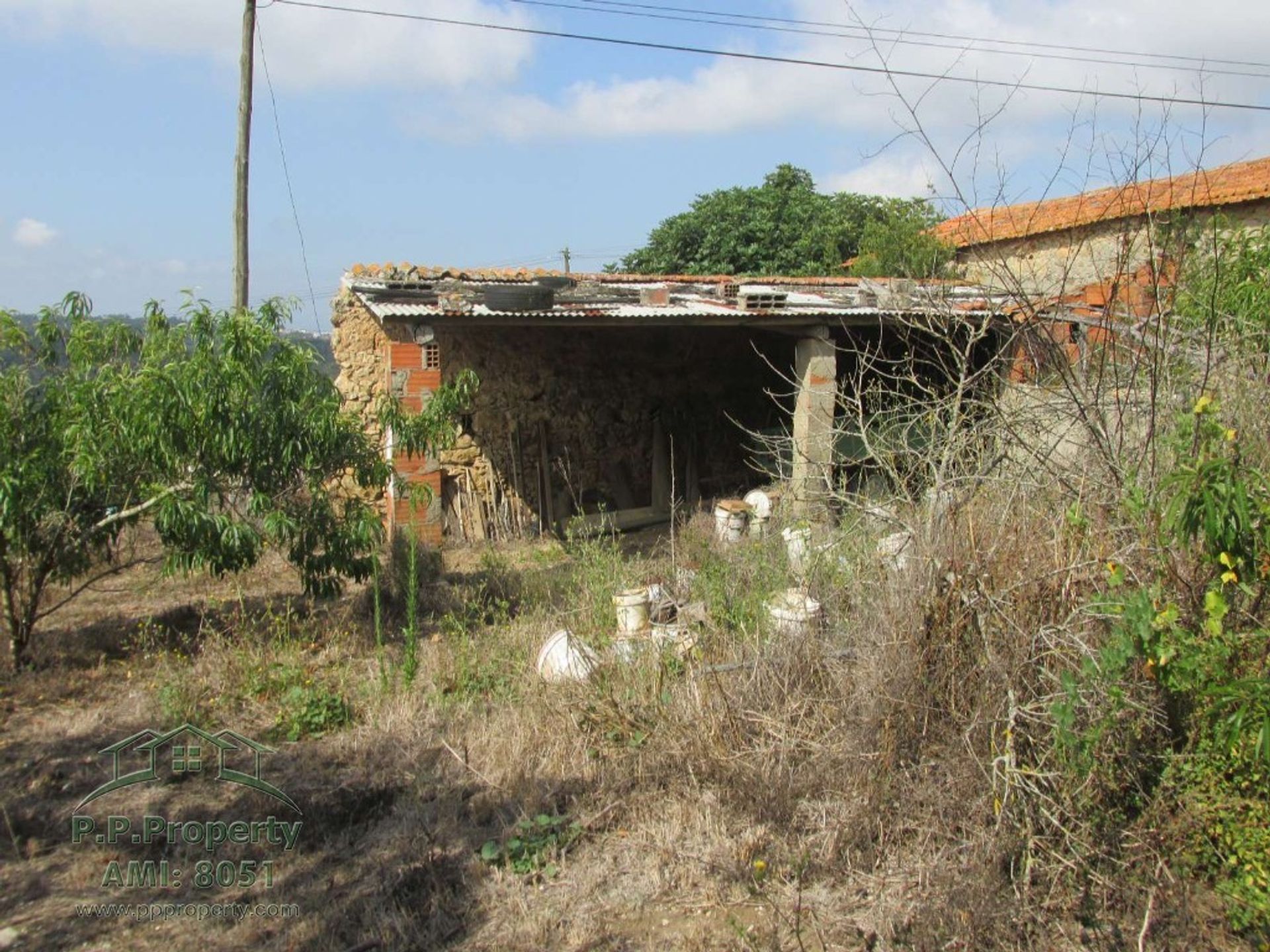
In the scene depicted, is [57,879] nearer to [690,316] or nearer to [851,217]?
[690,316]

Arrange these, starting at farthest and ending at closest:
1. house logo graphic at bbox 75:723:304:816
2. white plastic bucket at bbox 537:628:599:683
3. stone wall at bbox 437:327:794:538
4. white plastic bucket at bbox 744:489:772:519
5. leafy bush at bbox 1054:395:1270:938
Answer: stone wall at bbox 437:327:794:538 < white plastic bucket at bbox 744:489:772:519 < white plastic bucket at bbox 537:628:599:683 < house logo graphic at bbox 75:723:304:816 < leafy bush at bbox 1054:395:1270:938

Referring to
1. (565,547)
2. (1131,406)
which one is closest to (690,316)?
(565,547)

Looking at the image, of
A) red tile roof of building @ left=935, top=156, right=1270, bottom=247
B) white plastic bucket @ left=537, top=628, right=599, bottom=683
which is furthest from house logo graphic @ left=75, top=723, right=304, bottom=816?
red tile roof of building @ left=935, top=156, right=1270, bottom=247

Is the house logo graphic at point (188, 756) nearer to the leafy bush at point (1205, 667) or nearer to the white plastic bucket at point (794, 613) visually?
the white plastic bucket at point (794, 613)

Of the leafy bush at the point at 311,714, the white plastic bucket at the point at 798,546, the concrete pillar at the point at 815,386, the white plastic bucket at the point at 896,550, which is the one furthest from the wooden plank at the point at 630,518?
the white plastic bucket at the point at 896,550

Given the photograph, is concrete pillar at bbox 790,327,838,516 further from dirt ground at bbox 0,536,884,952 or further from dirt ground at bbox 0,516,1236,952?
dirt ground at bbox 0,536,884,952

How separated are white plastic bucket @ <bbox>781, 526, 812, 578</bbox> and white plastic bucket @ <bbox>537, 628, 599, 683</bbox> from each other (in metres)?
1.18

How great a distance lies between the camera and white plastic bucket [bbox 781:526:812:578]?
5.00m

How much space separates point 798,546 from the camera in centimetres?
589

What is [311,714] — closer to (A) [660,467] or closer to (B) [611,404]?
(B) [611,404]

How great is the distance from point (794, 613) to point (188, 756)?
3.18 meters

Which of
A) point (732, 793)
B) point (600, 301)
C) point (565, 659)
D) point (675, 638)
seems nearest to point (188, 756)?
point (565, 659)

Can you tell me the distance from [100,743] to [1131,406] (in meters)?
5.43

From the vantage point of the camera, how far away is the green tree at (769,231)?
66.4 ft
